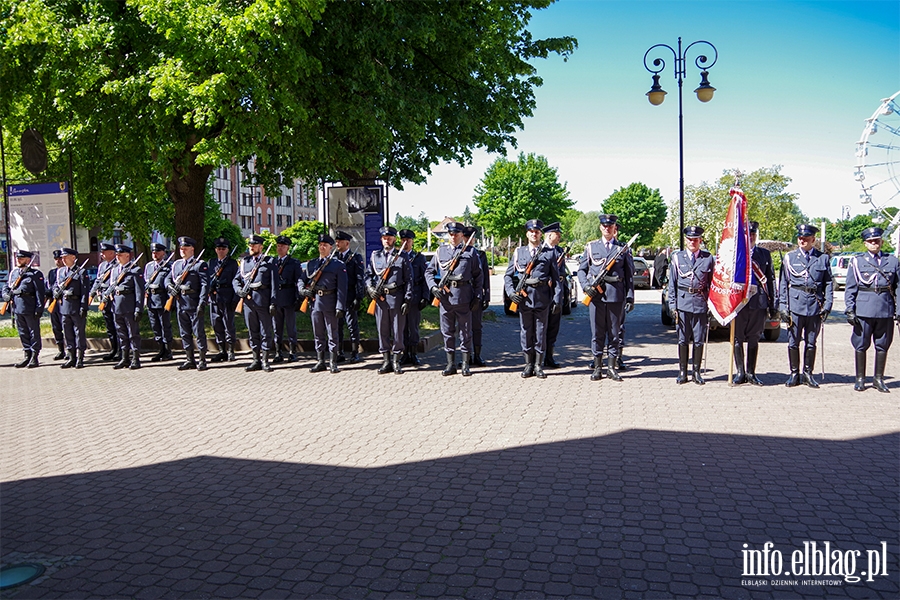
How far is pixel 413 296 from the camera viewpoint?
38.7 ft

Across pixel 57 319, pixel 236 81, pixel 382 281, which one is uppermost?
pixel 236 81

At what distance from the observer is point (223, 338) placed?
1316cm

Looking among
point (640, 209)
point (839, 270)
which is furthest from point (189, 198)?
point (640, 209)

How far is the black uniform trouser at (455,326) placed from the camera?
36.0ft

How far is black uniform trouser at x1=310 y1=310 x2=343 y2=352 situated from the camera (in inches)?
452

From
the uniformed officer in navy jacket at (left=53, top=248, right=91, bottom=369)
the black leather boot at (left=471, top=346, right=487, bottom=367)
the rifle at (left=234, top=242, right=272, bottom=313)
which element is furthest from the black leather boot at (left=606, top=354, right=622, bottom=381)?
the uniformed officer in navy jacket at (left=53, top=248, right=91, bottom=369)

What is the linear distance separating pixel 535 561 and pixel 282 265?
9.60 metres

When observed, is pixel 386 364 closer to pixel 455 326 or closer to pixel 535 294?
pixel 455 326

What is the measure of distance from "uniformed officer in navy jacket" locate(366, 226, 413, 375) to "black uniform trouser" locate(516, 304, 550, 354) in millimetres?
1889

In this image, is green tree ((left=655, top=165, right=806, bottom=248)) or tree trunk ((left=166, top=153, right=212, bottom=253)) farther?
green tree ((left=655, top=165, right=806, bottom=248))

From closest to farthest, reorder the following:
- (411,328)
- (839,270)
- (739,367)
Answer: (739,367)
(411,328)
(839,270)

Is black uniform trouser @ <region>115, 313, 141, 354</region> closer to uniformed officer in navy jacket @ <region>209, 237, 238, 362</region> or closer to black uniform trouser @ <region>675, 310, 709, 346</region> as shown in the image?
uniformed officer in navy jacket @ <region>209, 237, 238, 362</region>

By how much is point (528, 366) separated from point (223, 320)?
19.4 ft

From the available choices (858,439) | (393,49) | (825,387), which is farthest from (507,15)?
(858,439)
